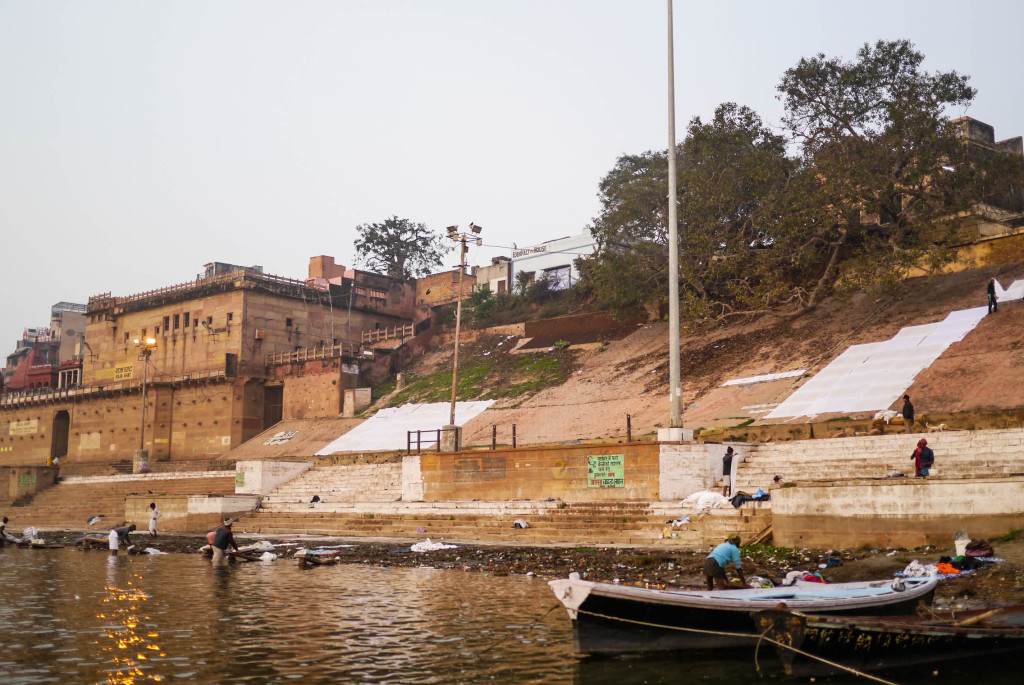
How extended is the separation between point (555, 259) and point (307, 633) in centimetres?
4637

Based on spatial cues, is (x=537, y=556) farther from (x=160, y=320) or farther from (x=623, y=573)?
(x=160, y=320)

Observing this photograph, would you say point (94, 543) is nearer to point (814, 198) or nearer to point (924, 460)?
point (924, 460)

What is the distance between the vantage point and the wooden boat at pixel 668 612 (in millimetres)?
8367

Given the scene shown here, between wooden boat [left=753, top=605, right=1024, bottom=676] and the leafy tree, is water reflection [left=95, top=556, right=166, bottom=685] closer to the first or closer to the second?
wooden boat [left=753, top=605, right=1024, bottom=676]

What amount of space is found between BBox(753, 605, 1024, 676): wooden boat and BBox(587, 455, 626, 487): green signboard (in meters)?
13.7

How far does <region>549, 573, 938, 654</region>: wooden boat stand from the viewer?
837 centimetres

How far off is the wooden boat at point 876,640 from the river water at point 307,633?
48 cm

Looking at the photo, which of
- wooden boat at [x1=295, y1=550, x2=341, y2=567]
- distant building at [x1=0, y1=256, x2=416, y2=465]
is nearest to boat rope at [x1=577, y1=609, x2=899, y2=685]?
wooden boat at [x1=295, y1=550, x2=341, y2=567]

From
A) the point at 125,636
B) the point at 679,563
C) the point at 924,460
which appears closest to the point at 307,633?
the point at 125,636

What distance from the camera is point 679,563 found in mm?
15359

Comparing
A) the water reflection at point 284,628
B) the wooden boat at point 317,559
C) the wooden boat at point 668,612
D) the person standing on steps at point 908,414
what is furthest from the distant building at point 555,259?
the wooden boat at point 668,612

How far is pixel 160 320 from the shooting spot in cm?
5400

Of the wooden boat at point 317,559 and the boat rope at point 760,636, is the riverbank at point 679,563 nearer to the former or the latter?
the wooden boat at point 317,559

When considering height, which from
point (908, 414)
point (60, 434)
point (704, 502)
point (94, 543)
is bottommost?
point (94, 543)
